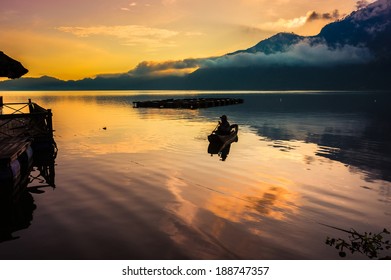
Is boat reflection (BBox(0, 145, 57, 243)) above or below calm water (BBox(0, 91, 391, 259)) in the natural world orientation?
below

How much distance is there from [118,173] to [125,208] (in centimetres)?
707

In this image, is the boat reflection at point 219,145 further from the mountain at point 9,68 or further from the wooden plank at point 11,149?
the mountain at point 9,68

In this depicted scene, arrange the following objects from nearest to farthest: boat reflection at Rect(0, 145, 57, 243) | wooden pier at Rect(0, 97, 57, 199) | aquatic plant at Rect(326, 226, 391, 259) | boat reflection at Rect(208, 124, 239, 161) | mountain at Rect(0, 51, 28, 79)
Result: 1. aquatic plant at Rect(326, 226, 391, 259)
2. boat reflection at Rect(0, 145, 57, 243)
3. wooden pier at Rect(0, 97, 57, 199)
4. mountain at Rect(0, 51, 28, 79)
5. boat reflection at Rect(208, 124, 239, 161)

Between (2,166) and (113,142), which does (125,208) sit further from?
(113,142)

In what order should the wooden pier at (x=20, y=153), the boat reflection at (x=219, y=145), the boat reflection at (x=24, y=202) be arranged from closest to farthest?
the boat reflection at (x=24, y=202) < the wooden pier at (x=20, y=153) < the boat reflection at (x=219, y=145)

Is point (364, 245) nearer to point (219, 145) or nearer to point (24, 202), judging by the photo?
point (24, 202)

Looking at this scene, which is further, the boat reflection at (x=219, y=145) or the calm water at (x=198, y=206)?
the boat reflection at (x=219, y=145)

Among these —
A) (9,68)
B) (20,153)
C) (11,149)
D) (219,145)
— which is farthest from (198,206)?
(219,145)

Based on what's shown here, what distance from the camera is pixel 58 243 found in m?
11.6

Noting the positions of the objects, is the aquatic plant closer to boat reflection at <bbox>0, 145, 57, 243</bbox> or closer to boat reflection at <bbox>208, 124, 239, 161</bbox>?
boat reflection at <bbox>0, 145, 57, 243</bbox>

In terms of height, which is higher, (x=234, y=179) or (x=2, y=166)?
(x=2, y=166)

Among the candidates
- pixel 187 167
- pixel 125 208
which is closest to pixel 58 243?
pixel 125 208

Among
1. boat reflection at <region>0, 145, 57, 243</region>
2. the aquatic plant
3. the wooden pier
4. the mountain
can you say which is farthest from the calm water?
the mountain

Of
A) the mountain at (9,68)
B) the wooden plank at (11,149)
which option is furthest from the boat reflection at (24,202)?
the mountain at (9,68)
